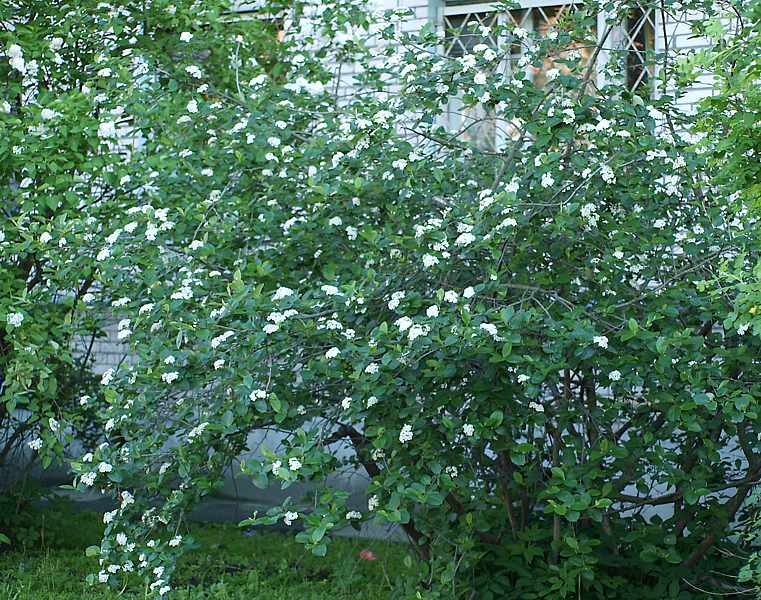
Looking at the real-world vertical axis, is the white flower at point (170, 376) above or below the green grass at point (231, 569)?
above

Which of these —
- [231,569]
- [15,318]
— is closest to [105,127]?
[15,318]

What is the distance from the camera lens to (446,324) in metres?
3.72

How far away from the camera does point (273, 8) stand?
6680 millimetres

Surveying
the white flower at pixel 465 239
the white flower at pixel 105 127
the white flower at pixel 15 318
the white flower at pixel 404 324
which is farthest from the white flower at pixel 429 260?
the white flower at pixel 15 318

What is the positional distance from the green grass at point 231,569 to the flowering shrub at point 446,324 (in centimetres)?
107

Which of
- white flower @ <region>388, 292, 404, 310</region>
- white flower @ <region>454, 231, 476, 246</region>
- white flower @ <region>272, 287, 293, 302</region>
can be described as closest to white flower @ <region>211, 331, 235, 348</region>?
white flower @ <region>272, 287, 293, 302</region>

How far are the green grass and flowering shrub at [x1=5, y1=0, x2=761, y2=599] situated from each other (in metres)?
1.07

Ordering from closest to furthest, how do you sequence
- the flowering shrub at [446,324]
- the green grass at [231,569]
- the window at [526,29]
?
the flowering shrub at [446,324]
the green grass at [231,569]
the window at [526,29]

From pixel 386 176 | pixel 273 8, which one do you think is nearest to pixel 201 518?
pixel 273 8

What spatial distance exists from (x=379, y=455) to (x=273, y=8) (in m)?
3.53

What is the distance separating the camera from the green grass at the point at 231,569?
5605 mm

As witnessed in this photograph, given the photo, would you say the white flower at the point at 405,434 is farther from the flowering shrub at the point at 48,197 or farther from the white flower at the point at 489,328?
the flowering shrub at the point at 48,197

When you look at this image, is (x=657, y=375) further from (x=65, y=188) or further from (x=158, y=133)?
(x=65, y=188)

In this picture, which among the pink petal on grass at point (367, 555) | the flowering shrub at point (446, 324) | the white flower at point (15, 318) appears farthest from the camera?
the pink petal on grass at point (367, 555)
